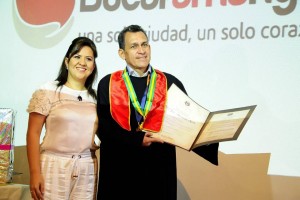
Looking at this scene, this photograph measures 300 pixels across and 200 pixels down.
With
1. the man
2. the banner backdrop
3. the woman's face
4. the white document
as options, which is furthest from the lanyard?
the banner backdrop

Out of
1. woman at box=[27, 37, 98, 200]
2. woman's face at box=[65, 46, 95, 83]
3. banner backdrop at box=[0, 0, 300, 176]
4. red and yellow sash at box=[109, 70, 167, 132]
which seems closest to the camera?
red and yellow sash at box=[109, 70, 167, 132]

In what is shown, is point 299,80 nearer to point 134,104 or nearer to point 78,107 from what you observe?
point 134,104

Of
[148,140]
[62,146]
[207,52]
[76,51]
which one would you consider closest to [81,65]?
[76,51]

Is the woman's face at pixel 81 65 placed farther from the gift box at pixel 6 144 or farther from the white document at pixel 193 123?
the gift box at pixel 6 144

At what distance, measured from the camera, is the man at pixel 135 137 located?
2.31m

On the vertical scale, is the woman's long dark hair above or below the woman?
above

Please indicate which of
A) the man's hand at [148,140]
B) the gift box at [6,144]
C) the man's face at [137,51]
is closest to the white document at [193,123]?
the man's hand at [148,140]

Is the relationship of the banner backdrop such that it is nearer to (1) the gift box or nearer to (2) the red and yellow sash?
(1) the gift box

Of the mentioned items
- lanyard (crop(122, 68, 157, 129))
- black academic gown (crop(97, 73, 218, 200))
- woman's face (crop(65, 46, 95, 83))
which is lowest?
black academic gown (crop(97, 73, 218, 200))

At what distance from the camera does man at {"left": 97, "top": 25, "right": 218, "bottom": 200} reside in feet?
7.58

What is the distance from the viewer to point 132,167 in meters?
2.33

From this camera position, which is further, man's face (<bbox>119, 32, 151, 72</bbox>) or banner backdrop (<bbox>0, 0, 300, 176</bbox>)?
banner backdrop (<bbox>0, 0, 300, 176</bbox>)

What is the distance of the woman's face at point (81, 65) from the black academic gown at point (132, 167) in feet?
0.94

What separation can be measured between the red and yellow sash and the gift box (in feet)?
3.73
